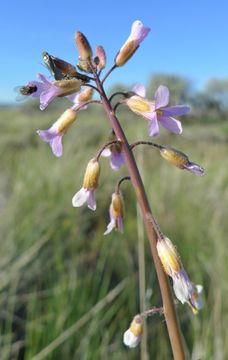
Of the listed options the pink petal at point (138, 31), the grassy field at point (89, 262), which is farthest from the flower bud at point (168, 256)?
the grassy field at point (89, 262)

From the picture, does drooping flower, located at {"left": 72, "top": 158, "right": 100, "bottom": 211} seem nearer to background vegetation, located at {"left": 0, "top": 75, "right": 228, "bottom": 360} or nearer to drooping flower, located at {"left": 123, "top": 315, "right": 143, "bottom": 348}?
drooping flower, located at {"left": 123, "top": 315, "right": 143, "bottom": 348}

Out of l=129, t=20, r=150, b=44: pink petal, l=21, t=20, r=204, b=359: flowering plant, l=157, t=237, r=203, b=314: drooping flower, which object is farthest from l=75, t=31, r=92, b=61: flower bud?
l=157, t=237, r=203, b=314: drooping flower

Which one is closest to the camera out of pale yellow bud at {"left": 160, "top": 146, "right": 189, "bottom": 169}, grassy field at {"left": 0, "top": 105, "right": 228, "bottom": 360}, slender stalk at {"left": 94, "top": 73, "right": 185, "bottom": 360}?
slender stalk at {"left": 94, "top": 73, "right": 185, "bottom": 360}

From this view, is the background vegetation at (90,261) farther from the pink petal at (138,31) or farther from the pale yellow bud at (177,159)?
the pink petal at (138,31)

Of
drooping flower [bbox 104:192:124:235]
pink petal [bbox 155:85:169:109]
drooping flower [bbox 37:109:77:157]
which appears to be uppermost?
drooping flower [bbox 37:109:77:157]

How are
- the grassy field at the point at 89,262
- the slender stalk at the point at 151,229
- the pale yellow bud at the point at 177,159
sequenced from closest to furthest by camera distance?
1. the slender stalk at the point at 151,229
2. the pale yellow bud at the point at 177,159
3. the grassy field at the point at 89,262

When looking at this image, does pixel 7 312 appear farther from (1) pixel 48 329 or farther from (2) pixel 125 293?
(2) pixel 125 293
